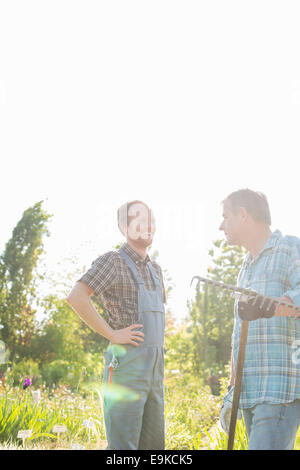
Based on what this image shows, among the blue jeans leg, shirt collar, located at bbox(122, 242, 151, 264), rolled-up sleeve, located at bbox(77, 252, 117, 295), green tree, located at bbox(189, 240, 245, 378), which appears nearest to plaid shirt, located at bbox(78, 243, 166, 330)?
rolled-up sleeve, located at bbox(77, 252, 117, 295)

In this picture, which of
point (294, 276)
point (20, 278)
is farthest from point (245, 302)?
point (20, 278)

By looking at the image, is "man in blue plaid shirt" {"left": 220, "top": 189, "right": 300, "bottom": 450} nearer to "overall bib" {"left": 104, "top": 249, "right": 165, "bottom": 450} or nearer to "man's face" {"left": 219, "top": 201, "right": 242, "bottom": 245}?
"man's face" {"left": 219, "top": 201, "right": 242, "bottom": 245}

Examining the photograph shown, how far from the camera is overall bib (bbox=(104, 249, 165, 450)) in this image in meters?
2.38

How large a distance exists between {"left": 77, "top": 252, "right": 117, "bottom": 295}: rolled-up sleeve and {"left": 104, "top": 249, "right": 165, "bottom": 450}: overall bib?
0.48 feet

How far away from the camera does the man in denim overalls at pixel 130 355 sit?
7.82ft

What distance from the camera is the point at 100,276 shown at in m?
2.55

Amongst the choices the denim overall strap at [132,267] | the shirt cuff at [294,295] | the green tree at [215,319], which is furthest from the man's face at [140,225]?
the green tree at [215,319]

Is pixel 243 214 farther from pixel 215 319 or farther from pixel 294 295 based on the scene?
pixel 215 319

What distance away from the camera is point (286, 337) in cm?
211

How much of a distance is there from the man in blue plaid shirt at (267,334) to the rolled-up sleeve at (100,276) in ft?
2.23

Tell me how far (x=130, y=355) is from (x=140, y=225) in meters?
0.78
